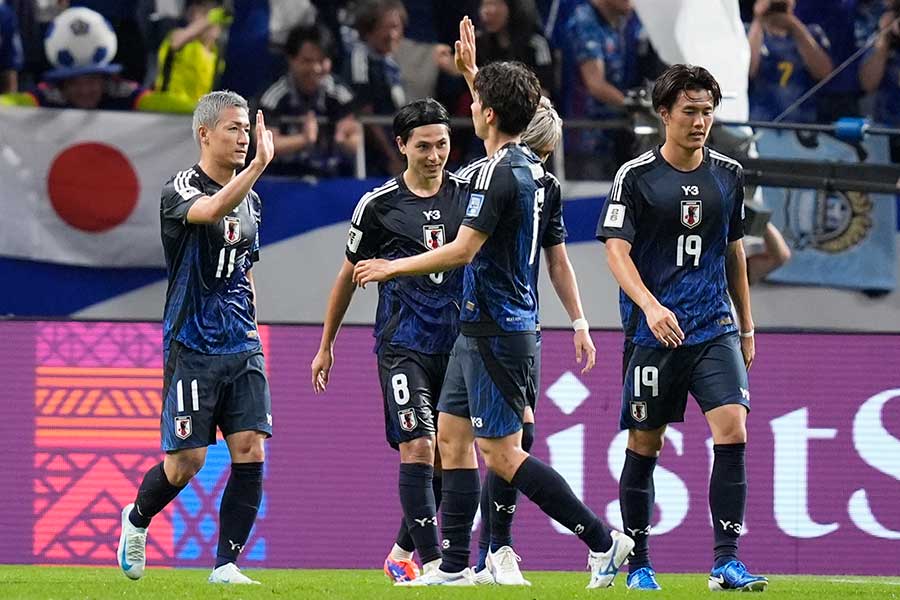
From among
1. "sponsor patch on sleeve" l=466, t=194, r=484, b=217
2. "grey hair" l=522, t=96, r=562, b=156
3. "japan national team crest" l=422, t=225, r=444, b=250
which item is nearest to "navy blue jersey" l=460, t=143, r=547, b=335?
"sponsor patch on sleeve" l=466, t=194, r=484, b=217

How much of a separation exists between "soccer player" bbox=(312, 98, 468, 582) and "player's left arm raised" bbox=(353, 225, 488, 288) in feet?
3.78

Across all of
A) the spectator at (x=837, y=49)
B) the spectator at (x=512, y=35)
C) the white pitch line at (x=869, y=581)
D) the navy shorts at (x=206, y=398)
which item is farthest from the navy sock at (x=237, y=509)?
the spectator at (x=837, y=49)

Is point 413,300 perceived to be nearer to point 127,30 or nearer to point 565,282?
point 565,282

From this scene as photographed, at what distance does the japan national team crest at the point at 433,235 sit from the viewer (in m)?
7.86

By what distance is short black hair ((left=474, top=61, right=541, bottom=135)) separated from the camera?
6781mm

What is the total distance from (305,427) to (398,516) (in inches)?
31.0

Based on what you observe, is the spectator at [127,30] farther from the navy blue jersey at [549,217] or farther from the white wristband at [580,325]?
the white wristband at [580,325]

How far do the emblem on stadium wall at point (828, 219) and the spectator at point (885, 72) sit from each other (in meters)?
0.85

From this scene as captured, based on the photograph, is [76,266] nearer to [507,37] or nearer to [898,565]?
[507,37]

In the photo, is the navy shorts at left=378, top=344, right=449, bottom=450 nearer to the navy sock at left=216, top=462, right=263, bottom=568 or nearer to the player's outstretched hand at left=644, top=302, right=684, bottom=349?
the navy sock at left=216, top=462, right=263, bottom=568

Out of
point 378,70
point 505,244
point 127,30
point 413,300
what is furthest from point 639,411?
point 127,30

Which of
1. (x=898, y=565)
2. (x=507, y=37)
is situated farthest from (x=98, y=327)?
(x=898, y=565)

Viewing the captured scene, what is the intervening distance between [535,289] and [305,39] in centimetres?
552

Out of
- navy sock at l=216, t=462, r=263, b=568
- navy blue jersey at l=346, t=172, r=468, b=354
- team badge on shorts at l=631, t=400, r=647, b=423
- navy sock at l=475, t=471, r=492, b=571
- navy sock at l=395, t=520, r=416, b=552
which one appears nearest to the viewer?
team badge on shorts at l=631, t=400, r=647, b=423
